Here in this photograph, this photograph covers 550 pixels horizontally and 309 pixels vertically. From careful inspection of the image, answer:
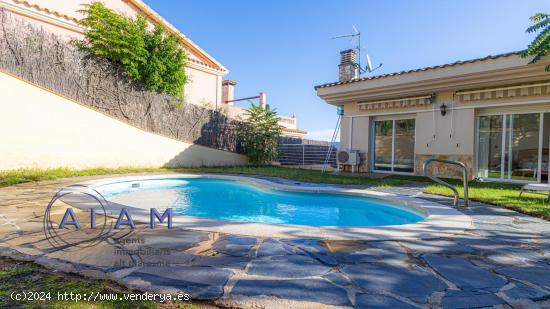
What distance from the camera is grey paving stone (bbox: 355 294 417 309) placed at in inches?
81.0

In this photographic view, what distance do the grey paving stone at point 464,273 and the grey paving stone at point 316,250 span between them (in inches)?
37.8

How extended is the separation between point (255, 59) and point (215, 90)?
4.80 m

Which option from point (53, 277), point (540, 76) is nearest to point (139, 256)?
point (53, 277)

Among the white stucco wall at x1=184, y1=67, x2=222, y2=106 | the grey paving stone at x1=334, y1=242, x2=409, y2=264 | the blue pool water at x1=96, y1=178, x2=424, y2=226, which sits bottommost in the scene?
the blue pool water at x1=96, y1=178, x2=424, y2=226

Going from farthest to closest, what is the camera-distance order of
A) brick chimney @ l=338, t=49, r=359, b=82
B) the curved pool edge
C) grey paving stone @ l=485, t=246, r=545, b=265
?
brick chimney @ l=338, t=49, r=359, b=82, the curved pool edge, grey paving stone @ l=485, t=246, r=545, b=265

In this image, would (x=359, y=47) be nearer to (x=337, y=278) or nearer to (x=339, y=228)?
(x=339, y=228)

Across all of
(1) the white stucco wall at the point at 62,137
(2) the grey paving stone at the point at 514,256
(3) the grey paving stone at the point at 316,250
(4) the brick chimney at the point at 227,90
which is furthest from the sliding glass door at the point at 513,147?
(4) the brick chimney at the point at 227,90

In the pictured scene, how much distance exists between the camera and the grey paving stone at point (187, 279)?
7.27 ft

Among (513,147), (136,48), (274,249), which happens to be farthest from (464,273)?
(136,48)

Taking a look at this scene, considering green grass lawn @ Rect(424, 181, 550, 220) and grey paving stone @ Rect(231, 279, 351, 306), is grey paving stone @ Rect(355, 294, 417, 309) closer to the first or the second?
grey paving stone @ Rect(231, 279, 351, 306)

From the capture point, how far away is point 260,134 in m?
16.4

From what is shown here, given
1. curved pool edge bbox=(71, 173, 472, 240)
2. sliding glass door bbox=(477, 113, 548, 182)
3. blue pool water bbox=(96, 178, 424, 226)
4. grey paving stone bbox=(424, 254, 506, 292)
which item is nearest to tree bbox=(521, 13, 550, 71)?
sliding glass door bbox=(477, 113, 548, 182)

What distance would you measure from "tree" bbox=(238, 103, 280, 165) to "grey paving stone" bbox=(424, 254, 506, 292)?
538 inches

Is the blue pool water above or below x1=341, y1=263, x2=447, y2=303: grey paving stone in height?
below
